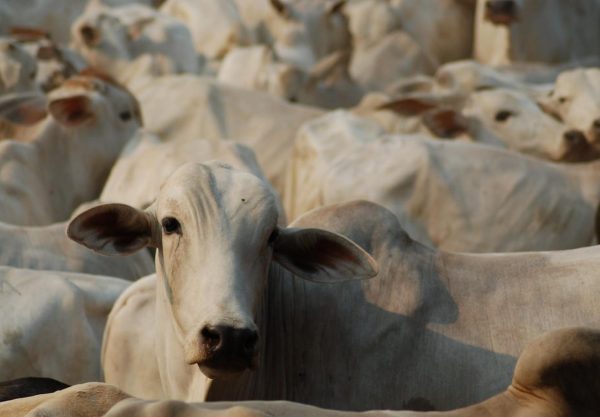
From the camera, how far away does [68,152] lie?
11.4 m

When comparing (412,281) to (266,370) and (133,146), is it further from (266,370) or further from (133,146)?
(133,146)

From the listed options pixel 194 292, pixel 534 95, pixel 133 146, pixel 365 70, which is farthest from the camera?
pixel 365 70

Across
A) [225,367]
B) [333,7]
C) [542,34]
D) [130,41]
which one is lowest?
[333,7]

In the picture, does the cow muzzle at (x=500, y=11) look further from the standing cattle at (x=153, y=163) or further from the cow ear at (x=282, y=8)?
the standing cattle at (x=153, y=163)

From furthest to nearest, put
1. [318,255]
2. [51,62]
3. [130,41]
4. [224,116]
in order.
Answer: [130,41] < [51,62] < [224,116] < [318,255]

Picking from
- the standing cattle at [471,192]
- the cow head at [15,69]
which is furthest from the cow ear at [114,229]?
the cow head at [15,69]

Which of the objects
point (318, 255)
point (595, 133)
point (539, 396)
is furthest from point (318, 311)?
point (595, 133)

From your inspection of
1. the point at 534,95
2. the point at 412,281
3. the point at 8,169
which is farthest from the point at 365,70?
the point at 412,281

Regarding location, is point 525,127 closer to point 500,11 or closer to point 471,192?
point 471,192

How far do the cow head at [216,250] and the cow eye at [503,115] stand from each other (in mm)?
6490

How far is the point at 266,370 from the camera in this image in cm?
587

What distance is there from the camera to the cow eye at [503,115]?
12180 mm

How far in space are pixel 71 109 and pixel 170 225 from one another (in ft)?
19.2

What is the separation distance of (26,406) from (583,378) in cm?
138
